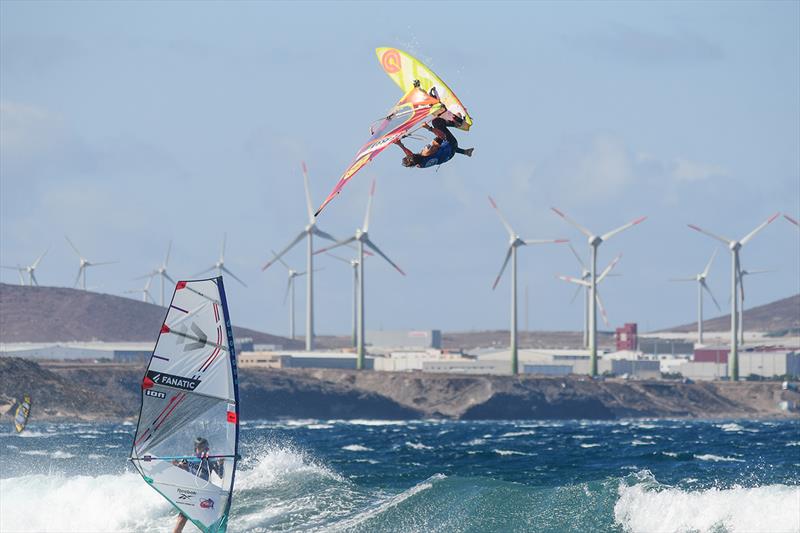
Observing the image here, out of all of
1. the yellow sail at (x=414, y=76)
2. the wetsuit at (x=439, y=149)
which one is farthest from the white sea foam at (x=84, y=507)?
the wetsuit at (x=439, y=149)

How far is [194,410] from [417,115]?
8.40 meters

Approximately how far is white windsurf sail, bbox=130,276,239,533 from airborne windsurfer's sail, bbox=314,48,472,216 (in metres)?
4.85

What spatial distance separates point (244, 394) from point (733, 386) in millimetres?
70513

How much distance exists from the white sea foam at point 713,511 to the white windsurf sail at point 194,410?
13965mm

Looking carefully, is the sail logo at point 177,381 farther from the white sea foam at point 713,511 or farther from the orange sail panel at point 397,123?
the white sea foam at point 713,511

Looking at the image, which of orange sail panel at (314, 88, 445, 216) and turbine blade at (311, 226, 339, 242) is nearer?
orange sail panel at (314, 88, 445, 216)

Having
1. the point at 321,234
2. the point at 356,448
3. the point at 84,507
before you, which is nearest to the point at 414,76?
the point at 84,507

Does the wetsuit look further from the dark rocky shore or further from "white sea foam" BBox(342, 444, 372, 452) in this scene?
the dark rocky shore

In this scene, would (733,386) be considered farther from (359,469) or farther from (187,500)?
(187,500)

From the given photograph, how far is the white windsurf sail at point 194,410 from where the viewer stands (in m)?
31.0

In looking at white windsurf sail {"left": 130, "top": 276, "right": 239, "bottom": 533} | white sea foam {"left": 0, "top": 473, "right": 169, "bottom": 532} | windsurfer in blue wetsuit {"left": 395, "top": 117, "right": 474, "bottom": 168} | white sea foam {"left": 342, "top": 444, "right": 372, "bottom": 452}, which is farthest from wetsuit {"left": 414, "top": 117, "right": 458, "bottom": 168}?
white sea foam {"left": 342, "top": 444, "right": 372, "bottom": 452}

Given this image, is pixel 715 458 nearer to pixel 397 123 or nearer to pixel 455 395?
pixel 397 123

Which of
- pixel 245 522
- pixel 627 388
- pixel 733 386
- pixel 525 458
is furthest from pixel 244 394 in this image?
pixel 245 522

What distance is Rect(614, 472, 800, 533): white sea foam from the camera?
37719mm
